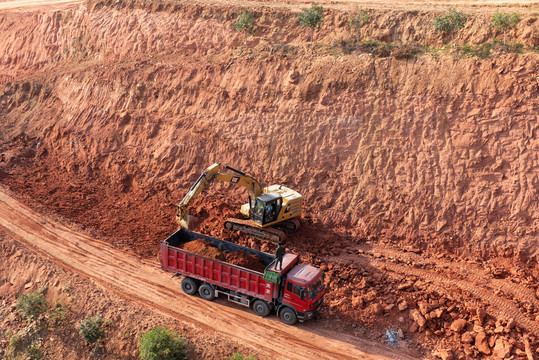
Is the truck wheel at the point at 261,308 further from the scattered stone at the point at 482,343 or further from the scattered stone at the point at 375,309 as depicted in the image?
the scattered stone at the point at 482,343

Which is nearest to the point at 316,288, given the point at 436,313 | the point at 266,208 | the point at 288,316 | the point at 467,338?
the point at 288,316

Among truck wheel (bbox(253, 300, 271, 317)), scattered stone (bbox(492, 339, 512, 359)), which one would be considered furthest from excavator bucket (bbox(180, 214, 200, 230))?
scattered stone (bbox(492, 339, 512, 359))

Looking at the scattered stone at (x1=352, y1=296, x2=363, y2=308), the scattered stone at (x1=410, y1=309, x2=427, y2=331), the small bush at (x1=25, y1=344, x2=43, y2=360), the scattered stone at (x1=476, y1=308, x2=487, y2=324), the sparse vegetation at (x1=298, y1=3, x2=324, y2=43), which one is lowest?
the small bush at (x1=25, y1=344, x2=43, y2=360)

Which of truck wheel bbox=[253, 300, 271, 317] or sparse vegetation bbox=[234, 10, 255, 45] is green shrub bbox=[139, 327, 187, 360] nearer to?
truck wheel bbox=[253, 300, 271, 317]

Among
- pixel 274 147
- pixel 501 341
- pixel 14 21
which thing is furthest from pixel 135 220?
pixel 14 21

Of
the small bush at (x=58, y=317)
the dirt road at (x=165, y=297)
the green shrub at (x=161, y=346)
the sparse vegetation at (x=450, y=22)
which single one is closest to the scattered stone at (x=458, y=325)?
the dirt road at (x=165, y=297)

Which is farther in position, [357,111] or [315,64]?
[315,64]

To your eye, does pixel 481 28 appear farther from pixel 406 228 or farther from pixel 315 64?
pixel 406 228
